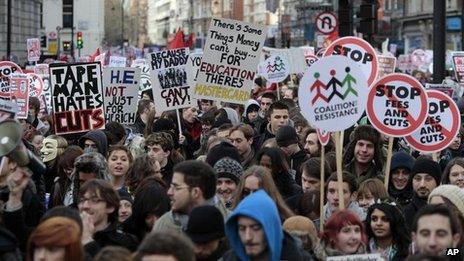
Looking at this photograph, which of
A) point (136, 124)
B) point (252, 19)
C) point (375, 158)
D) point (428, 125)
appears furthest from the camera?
point (252, 19)

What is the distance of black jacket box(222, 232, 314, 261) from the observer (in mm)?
6587

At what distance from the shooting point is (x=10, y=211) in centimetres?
795

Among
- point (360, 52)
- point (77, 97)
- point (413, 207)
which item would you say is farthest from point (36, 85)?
point (413, 207)

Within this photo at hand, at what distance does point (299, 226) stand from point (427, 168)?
2.92 m

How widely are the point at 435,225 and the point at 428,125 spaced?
5965 millimetres

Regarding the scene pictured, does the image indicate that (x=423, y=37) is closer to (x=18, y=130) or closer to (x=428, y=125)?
(x=428, y=125)

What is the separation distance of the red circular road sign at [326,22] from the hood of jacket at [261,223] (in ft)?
68.3

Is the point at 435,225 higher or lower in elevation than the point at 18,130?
lower

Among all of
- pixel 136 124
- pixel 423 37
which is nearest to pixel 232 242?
pixel 136 124

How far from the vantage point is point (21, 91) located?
17.7m

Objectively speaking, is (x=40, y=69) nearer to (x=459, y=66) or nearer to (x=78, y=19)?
(x=459, y=66)

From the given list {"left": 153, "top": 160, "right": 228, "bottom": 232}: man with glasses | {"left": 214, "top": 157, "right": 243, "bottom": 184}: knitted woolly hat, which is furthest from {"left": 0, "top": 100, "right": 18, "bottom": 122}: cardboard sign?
{"left": 214, "top": 157, "right": 243, "bottom": 184}: knitted woolly hat

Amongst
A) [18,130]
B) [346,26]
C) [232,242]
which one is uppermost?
[346,26]

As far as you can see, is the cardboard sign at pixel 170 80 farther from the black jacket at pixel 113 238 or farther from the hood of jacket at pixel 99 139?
the black jacket at pixel 113 238
